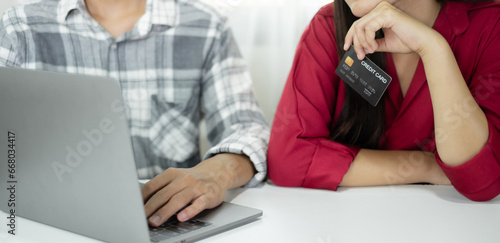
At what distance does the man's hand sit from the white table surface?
0.04 m

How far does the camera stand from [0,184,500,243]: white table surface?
2.27ft

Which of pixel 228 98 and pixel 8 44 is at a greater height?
pixel 8 44

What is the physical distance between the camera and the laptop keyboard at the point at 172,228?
0.67m

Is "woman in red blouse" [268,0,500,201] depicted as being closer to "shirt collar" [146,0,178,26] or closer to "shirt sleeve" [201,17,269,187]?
"shirt sleeve" [201,17,269,187]

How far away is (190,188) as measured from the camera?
2.62 feet

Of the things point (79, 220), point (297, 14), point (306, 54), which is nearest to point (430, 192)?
point (306, 54)

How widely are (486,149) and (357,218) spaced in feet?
1.05

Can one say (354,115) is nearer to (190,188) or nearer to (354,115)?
(354,115)

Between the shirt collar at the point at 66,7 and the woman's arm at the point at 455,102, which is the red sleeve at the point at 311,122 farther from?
the shirt collar at the point at 66,7

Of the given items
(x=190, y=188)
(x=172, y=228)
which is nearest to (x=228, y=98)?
(x=190, y=188)

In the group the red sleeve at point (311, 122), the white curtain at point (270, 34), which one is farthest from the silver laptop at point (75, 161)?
the white curtain at point (270, 34)

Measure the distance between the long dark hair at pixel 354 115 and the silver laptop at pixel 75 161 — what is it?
0.43m

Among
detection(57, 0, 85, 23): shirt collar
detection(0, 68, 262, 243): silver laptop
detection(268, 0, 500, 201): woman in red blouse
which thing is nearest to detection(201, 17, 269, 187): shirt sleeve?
detection(268, 0, 500, 201): woman in red blouse

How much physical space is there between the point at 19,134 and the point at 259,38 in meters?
1.27
